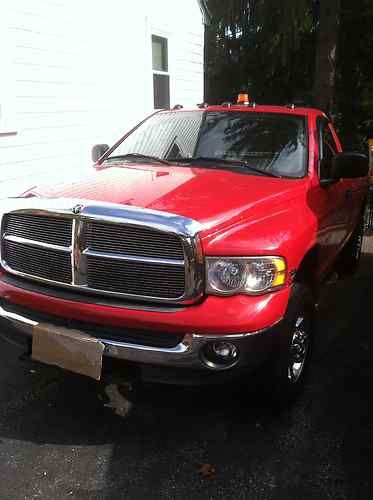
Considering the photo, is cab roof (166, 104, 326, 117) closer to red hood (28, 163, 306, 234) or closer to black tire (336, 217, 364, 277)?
red hood (28, 163, 306, 234)

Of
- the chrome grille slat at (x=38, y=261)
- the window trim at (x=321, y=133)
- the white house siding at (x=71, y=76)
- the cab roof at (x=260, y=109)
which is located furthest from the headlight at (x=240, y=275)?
the white house siding at (x=71, y=76)

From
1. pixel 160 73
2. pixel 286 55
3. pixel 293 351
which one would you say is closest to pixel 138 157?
pixel 293 351

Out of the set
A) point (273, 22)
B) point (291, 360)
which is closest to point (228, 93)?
point (273, 22)

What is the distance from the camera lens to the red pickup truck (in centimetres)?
265

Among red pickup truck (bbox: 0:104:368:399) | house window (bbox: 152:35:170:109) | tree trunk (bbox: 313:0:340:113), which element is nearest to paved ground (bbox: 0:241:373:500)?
red pickup truck (bbox: 0:104:368:399)

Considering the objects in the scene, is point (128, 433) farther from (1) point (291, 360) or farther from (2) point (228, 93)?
(2) point (228, 93)

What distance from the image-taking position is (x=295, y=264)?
9.64 feet

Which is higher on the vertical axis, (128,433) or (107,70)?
(107,70)

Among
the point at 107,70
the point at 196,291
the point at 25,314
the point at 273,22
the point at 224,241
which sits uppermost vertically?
the point at 273,22

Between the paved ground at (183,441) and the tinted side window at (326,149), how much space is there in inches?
58.6

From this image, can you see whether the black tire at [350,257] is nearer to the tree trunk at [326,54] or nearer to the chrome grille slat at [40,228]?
the chrome grille slat at [40,228]

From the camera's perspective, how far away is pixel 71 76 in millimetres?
7633

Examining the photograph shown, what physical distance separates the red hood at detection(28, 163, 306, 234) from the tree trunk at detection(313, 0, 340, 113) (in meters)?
8.46

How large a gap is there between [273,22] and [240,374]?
509 inches
